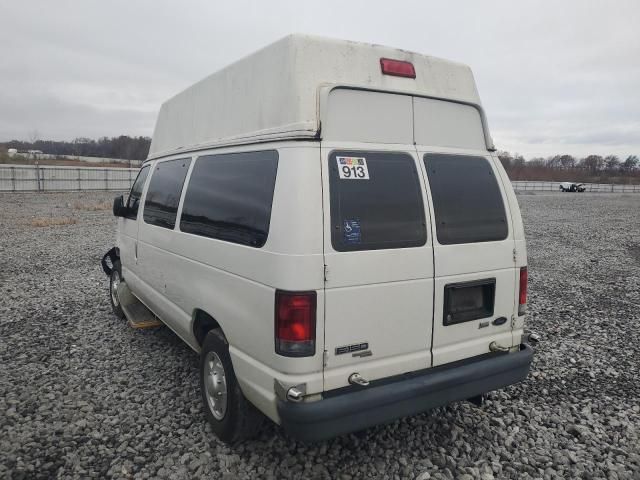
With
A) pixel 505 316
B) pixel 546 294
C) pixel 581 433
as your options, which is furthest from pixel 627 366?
pixel 546 294

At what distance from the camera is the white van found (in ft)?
8.79

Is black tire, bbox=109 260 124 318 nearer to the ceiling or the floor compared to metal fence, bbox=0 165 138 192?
nearer to the floor

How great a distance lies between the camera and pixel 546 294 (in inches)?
304

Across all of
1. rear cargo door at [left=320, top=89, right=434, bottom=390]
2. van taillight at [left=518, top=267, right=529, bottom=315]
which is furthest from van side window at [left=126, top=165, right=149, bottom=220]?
van taillight at [left=518, top=267, right=529, bottom=315]

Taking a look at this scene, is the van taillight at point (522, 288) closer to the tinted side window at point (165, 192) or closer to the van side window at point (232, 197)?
the van side window at point (232, 197)

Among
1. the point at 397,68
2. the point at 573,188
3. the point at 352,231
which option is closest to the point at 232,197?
the point at 352,231

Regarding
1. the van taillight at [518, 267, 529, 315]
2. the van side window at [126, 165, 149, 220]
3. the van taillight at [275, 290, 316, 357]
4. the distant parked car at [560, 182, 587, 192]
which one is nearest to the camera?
the van taillight at [275, 290, 316, 357]

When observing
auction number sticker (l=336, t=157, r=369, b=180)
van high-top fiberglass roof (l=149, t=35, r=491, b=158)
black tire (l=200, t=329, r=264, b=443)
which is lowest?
black tire (l=200, t=329, r=264, b=443)

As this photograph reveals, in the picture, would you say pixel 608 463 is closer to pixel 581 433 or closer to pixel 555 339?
pixel 581 433

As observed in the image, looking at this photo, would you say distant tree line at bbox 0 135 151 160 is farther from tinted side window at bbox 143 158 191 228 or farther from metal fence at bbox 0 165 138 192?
tinted side window at bbox 143 158 191 228

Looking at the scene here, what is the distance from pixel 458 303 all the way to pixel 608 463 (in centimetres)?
155

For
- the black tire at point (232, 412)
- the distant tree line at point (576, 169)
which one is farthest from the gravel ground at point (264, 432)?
the distant tree line at point (576, 169)

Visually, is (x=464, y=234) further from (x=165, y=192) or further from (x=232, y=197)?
(x=165, y=192)

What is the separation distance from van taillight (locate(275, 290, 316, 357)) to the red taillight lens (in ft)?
5.41
